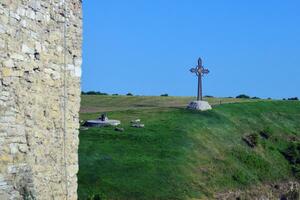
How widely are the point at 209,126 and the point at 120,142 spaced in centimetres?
928

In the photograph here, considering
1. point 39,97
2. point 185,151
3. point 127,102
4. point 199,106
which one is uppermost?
point 127,102

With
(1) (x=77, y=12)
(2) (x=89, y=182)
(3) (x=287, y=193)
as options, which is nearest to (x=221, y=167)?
(3) (x=287, y=193)

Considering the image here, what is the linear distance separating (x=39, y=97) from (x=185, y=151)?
27.8 m

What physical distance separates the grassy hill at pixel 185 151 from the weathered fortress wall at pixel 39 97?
51.7 ft

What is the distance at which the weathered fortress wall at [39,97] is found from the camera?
9406mm

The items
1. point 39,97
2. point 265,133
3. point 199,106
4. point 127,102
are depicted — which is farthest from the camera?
point 127,102

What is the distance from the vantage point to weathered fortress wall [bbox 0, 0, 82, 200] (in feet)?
30.9

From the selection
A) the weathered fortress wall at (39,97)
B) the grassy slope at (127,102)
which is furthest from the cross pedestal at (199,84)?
the weathered fortress wall at (39,97)

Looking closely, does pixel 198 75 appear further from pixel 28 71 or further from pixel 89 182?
pixel 28 71

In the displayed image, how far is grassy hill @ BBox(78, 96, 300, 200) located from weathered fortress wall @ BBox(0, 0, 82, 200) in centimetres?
1577

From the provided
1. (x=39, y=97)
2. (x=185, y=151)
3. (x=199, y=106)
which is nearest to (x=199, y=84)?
(x=199, y=106)

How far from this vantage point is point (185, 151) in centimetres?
3762

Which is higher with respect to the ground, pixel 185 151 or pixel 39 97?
pixel 39 97

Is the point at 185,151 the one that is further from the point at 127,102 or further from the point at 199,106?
the point at 127,102
